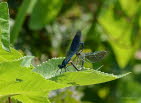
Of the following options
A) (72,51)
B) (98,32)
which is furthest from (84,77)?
(98,32)

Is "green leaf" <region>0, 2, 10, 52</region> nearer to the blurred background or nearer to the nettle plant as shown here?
the nettle plant

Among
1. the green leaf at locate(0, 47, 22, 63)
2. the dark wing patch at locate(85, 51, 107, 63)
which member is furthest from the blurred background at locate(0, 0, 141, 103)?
the green leaf at locate(0, 47, 22, 63)

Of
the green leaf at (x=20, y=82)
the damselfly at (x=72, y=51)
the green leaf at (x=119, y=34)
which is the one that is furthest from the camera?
the green leaf at (x=119, y=34)

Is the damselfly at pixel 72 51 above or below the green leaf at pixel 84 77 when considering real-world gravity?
below

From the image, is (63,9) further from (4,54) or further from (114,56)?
(4,54)

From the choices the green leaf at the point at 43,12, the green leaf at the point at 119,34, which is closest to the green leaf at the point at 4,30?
the green leaf at the point at 43,12

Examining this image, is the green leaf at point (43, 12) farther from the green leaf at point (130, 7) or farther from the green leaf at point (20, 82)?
the green leaf at point (20, 82)

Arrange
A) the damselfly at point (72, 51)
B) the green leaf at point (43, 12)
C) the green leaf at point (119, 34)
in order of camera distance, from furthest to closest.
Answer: the green leaf at point (119, 34)
the green leaf at point (43, 12)
the damselfly at point (72, 51)

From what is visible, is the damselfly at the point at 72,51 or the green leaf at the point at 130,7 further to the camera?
the green leaf at the point at 130,7
